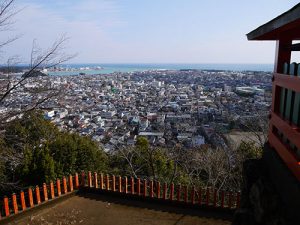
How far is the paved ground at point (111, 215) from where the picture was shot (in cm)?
677

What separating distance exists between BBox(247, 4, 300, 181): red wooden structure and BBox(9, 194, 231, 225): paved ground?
2938mm

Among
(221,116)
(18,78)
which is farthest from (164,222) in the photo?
(221,116)

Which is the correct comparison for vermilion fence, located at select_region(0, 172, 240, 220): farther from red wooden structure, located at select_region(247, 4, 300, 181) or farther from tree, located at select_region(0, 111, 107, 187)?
red wooden structure, located at select_region(247, 4, 300, 181)

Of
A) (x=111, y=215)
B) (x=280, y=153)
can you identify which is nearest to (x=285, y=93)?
(x=280, y=153)

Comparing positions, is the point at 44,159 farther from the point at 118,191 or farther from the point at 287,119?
the point at 287,119

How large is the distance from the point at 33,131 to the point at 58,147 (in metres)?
5.83

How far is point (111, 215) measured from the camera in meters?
7.07

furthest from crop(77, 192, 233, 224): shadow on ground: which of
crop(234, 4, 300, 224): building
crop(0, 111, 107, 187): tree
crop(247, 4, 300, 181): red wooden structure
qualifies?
crop(247, 4, 300, 181): red wooden structure

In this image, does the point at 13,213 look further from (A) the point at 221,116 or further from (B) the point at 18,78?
(A) the point at 221,116

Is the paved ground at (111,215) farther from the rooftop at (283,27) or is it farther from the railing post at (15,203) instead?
the rooftop at (283,27)

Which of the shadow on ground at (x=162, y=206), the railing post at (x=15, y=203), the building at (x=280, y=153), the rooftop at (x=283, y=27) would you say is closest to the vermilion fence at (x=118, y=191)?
the railing post at (x=15, y=203)

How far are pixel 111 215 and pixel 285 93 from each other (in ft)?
15.4

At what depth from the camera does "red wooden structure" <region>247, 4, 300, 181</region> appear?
A: 11.9 feet

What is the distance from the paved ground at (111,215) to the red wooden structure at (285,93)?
2.94 m
